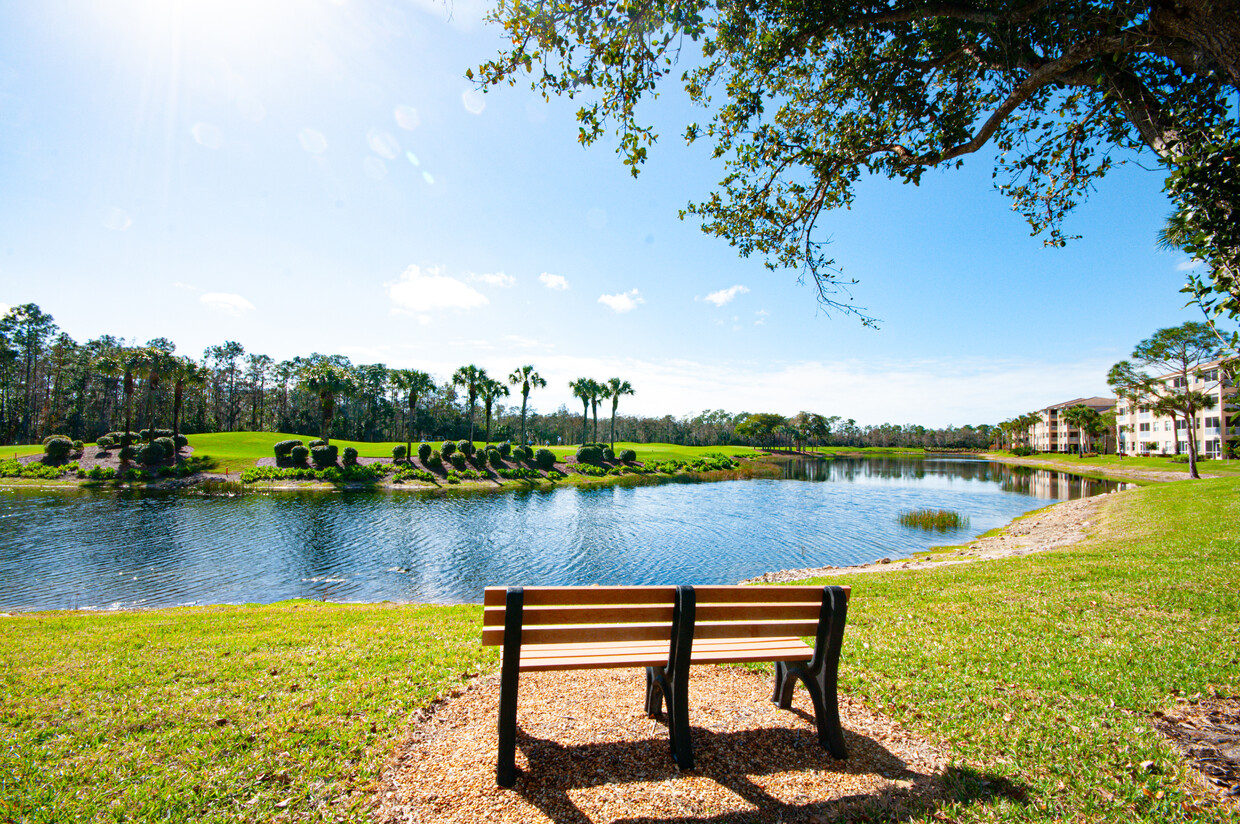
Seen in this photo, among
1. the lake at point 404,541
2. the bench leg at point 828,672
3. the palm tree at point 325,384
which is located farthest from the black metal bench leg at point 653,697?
the palm tree at point 325,384

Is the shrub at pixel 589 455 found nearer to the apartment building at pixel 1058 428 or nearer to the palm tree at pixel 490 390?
the palm tree at pixel 490 390

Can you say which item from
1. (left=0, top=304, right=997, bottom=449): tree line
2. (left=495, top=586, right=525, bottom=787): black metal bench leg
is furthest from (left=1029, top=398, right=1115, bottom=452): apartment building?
(left=495, top=586, right=525, bottom=787): black metal bench leg

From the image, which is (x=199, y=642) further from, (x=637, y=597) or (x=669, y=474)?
(x=669, y=474)

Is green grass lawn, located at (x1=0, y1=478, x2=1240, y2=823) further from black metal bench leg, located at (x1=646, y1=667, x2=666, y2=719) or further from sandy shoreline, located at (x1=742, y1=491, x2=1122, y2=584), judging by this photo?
sandy shoreline, located at (x1=742, y1=491, x2=1122, y2=584)

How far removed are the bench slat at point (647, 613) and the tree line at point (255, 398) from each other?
48011 millimetres

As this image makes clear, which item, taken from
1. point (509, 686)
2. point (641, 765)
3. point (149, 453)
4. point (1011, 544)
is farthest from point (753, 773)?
point (149, 453)

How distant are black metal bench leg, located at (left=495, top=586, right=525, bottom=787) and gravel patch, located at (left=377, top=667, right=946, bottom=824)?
3.9 inches

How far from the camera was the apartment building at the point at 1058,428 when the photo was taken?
9550 centimetres

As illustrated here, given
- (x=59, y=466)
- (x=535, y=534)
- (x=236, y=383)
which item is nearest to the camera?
(x=535, y=534)

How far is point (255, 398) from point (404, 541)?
87.5m

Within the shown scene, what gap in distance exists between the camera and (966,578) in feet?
30.7

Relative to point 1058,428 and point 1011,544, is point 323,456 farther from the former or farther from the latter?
point 1058,428

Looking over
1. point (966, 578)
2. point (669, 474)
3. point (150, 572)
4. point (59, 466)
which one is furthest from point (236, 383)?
point (966, 578)

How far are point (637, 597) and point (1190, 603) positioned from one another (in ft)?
26.3
